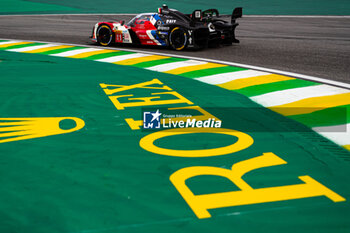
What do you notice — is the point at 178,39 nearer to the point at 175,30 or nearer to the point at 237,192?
the point at 175,30

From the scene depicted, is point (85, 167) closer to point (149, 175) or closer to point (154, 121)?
point (149, 175)

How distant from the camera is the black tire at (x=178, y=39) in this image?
1220cm

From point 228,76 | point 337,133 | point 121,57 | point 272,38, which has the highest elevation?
point 272,38

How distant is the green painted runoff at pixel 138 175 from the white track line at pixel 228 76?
176 cm

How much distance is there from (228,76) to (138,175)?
211 inches

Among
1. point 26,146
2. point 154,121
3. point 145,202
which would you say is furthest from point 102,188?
point 154,121

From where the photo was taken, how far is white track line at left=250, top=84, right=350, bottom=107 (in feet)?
22.0

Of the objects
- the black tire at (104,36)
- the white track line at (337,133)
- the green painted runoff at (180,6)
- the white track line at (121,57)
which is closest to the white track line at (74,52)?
the black tire at (104,36)

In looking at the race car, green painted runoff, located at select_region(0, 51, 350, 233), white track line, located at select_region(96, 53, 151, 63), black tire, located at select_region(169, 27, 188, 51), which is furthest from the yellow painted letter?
black tire, located at select_region(169, 27, 188, 51)

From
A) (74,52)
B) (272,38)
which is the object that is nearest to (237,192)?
(74,52)

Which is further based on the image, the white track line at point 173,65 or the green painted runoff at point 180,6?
the green painted runoff at point 180,6

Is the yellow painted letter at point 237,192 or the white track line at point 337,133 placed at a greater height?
the white track line at point 337,133

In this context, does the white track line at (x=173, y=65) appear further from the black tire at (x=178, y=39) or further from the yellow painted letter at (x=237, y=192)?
the yellow painted letter at (x=237, y=192)

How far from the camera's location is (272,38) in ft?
48.9
